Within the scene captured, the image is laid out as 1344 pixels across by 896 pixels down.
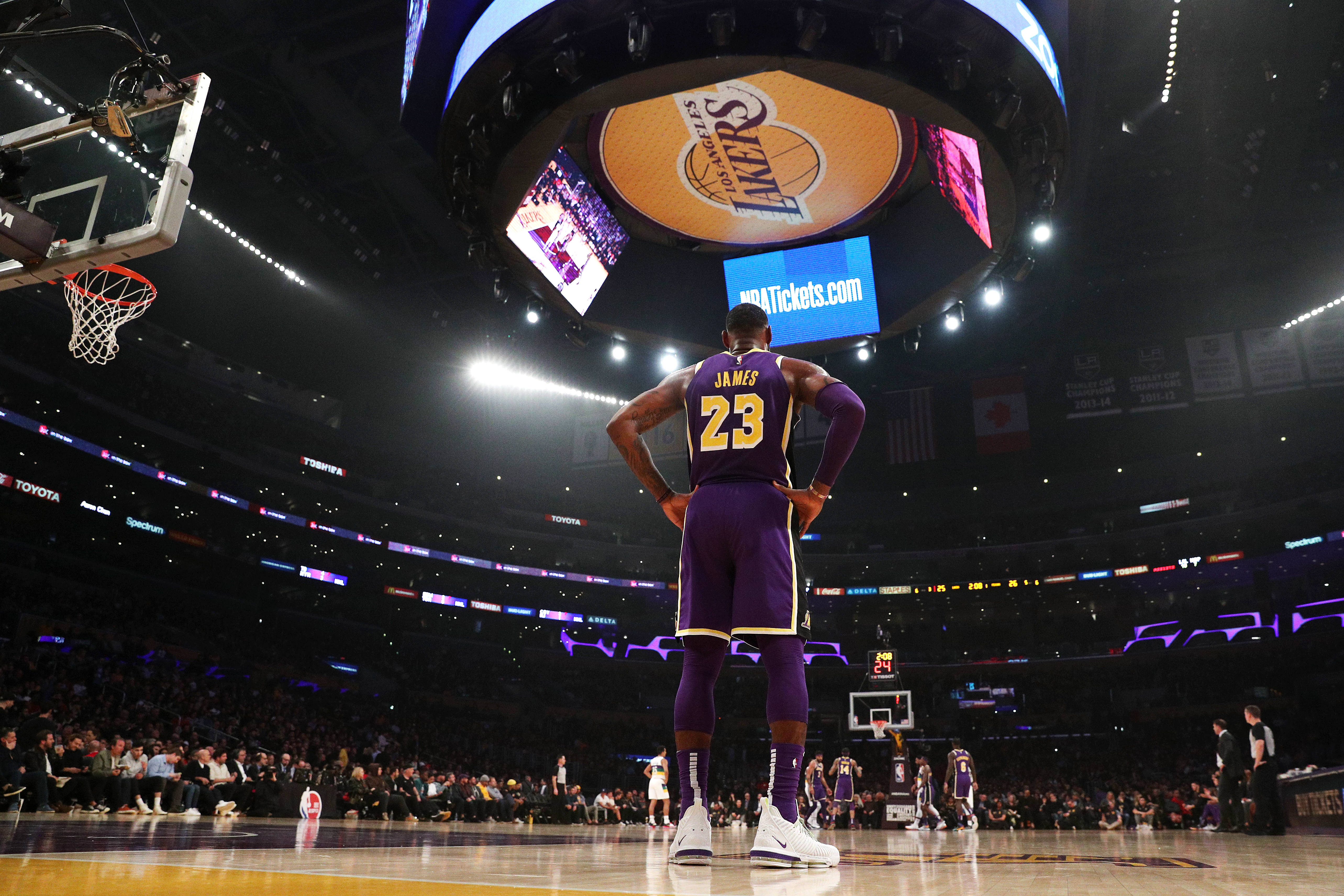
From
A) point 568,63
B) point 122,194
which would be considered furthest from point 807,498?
point 122,194

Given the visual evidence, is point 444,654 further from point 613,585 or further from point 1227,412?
point 1227,412

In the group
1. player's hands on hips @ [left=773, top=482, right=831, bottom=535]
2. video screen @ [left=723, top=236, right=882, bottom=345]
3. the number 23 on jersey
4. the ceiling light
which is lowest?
player's hands on hips @ [left=773, top=482, right=831, bottom=535]

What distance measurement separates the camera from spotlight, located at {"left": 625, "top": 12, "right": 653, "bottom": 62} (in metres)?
6.97

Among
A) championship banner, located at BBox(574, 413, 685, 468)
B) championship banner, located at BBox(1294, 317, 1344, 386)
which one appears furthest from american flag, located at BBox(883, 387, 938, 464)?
championship banner, located at BBox(1294, 317, 1344, 386)

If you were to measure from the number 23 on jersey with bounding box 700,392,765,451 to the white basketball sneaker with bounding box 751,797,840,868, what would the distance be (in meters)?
1.39

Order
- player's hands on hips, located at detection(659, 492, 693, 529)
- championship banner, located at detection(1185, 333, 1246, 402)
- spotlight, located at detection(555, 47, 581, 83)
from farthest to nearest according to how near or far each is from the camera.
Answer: championship banner, located at detection(1185, 333, 1246, 402) → spotlight, located at detection(555, 47, 581, 83) → player's hands on hips, located at detection(659, 492, 693, 529)

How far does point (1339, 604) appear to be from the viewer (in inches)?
1058

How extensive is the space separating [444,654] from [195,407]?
12.0 meters

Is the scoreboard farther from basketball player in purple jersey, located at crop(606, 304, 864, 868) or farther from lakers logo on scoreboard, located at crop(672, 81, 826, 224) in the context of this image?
basketball player in purple jersey, located at crop(606, 304, 864, 868)

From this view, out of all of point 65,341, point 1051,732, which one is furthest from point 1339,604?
point 65,341

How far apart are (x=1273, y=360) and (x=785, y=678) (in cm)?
2334

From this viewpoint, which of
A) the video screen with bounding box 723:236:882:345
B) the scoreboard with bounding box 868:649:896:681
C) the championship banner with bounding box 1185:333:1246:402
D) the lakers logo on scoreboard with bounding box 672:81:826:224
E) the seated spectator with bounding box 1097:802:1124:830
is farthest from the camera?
the championship banner with bounding box 1185:333:1246:402

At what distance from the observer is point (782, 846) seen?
299 centimetres

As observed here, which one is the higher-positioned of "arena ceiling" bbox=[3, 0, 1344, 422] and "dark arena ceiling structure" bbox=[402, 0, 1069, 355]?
"arena ceiling" bbox=[3, 0, 1344, 422]
